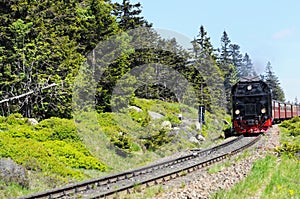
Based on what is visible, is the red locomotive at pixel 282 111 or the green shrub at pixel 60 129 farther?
the red locomotive at pixel 282 111

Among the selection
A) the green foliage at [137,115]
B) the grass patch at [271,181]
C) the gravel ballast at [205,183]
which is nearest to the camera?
the gravel ballast at [205,183]

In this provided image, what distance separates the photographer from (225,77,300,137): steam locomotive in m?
27.3

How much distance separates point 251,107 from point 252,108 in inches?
4.0

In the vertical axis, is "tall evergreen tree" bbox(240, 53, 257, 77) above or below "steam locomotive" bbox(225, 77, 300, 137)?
above

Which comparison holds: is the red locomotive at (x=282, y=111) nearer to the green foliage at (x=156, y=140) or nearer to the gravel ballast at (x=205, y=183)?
the green foliage at (x=156, y=140)

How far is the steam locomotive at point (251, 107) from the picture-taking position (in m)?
27.3

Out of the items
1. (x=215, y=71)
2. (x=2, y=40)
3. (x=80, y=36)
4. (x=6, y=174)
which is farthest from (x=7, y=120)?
(x=215, y=71)

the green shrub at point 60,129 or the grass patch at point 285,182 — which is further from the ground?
the green shrub at point 60,129

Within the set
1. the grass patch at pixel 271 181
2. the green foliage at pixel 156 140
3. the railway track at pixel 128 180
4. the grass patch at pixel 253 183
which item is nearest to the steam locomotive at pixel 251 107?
the green foliage at pixel 156 140

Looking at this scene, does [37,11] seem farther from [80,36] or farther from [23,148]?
[23,148]

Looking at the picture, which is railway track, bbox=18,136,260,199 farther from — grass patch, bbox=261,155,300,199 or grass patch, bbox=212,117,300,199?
grass patch, bbox=261,155,300,199

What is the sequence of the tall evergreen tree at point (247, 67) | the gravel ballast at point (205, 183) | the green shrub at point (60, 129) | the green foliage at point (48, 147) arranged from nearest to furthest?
the gravel ballast at point (205, 183), the green foliage at point (48, 147), the green shrub at point (60, 129), the tall evergreen tree at point (247, 67)

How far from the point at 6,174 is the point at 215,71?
4521cm

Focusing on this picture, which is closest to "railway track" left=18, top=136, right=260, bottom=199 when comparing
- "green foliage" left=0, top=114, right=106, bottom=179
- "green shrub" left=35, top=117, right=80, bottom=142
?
"green foliage" left=0, top=114, right=106, bottom=179
